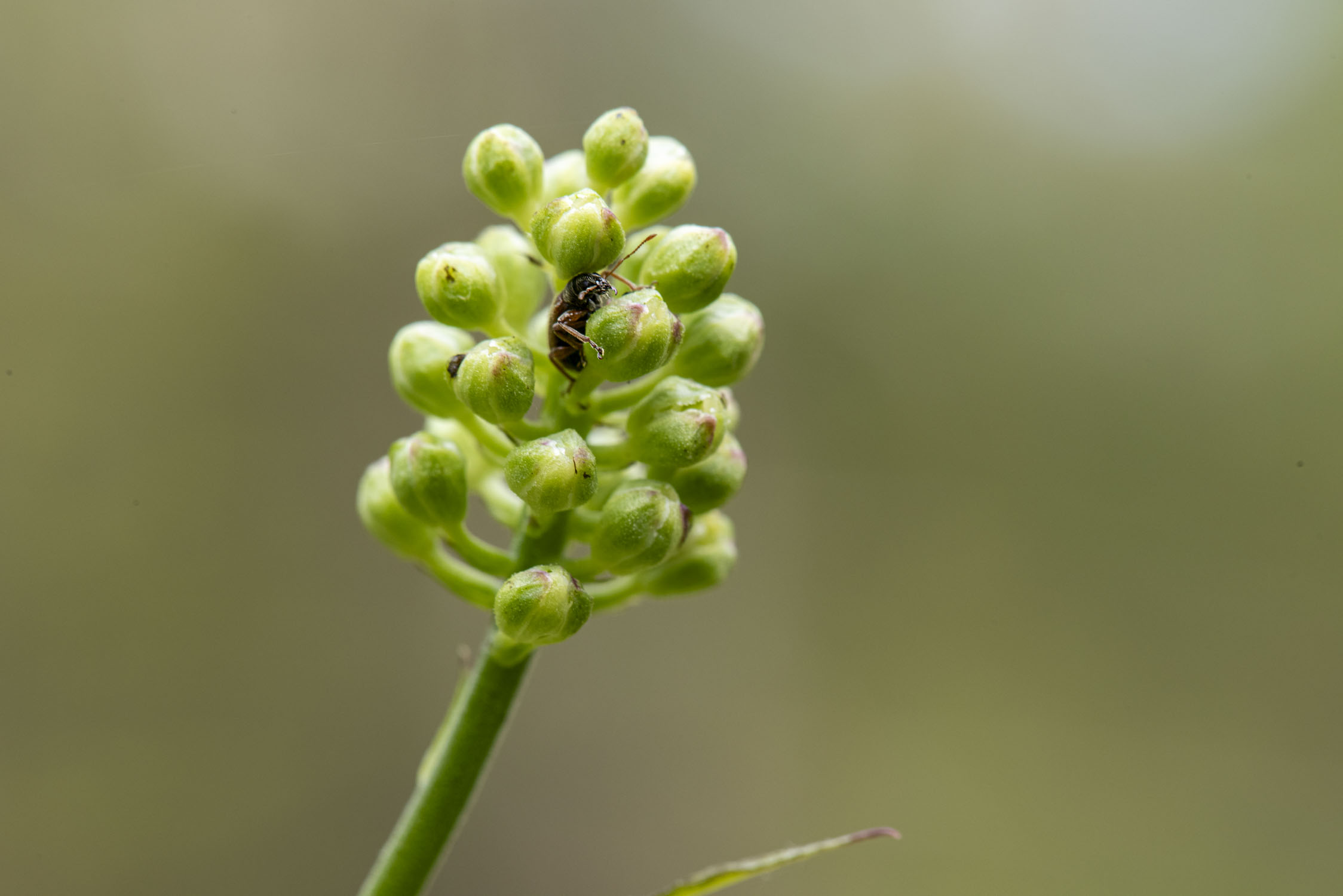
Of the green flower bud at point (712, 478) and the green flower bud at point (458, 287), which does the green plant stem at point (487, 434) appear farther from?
the green flower bud at point (712, 478)

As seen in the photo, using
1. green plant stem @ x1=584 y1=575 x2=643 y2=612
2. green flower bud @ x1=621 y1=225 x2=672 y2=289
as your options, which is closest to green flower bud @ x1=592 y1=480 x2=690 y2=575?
→ green plant stem @ x1=584 y1=575 x2=643 y2=612

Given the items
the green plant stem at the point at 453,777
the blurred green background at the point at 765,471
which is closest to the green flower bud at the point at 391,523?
the green plant stem at the point at 453,777

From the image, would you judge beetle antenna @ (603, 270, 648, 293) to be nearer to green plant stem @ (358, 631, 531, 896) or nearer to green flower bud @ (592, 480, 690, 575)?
green flower bud @ (592, 480, 690, 575)

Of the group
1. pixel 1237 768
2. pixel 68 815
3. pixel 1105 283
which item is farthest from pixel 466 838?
pixel 1105 283

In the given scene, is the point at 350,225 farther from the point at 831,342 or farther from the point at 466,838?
the point at 466,838

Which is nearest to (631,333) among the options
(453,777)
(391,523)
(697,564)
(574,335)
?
(574,335)

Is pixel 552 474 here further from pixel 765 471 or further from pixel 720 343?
pixel 765 471
